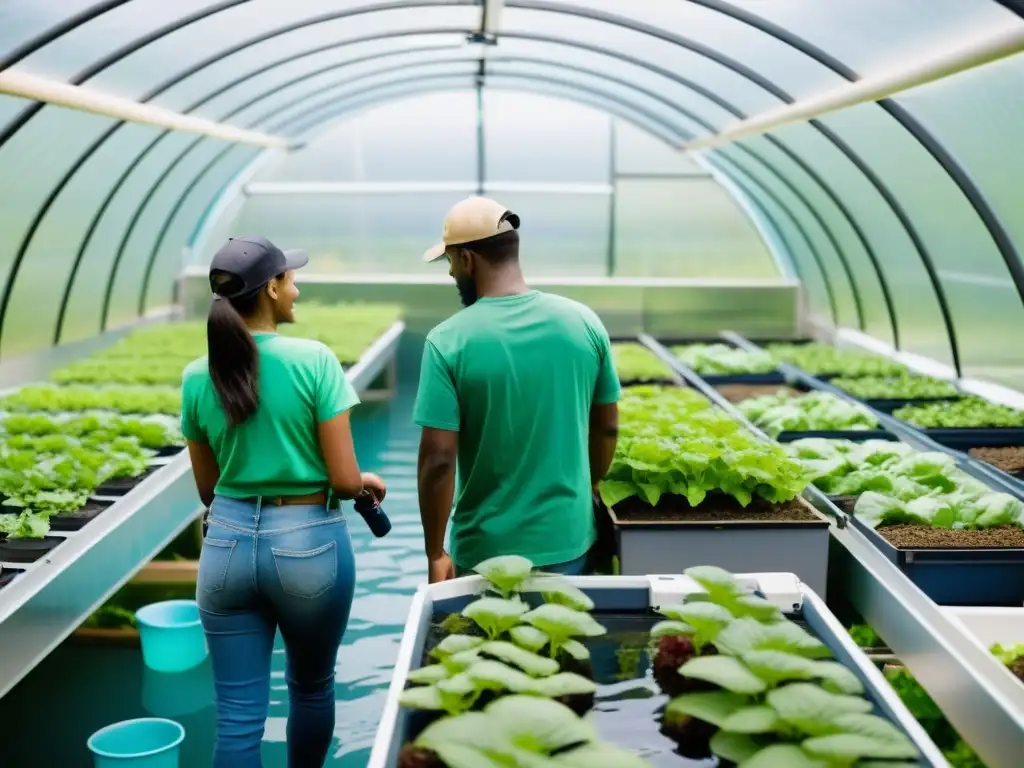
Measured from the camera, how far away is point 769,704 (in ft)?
6.02

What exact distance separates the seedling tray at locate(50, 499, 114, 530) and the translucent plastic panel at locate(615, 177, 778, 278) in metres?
9.16

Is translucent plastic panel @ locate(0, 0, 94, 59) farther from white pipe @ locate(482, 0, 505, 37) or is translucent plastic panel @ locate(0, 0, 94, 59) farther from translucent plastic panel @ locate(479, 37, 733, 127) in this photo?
translucent plastic panel @ locate(479, 37, 733, 127)

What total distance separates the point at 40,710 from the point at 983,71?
5.04 meters

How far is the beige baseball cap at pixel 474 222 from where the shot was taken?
9.78ft

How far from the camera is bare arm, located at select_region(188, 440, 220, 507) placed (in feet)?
10.3

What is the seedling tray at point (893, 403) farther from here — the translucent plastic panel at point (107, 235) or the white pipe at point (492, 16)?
the translucent plastic panel at point (107, 235)

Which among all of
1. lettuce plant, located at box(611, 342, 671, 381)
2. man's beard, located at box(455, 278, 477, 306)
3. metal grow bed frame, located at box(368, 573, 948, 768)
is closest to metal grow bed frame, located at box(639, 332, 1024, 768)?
metal grow bed frame, located at box(368, 573, 948, 768)

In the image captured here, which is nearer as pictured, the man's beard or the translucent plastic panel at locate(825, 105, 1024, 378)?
the man's beard

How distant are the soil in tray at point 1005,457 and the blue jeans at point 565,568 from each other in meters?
2.34

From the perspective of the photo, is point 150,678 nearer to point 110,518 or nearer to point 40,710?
point 40,710

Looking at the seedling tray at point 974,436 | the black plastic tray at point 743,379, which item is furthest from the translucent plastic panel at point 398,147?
the seedling tray at point 974,436

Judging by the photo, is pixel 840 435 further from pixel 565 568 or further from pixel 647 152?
pixel 647 152

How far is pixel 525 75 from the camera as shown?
10.7 metres

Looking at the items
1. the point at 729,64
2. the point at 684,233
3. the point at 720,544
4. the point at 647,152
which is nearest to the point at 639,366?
the point at 729,64
